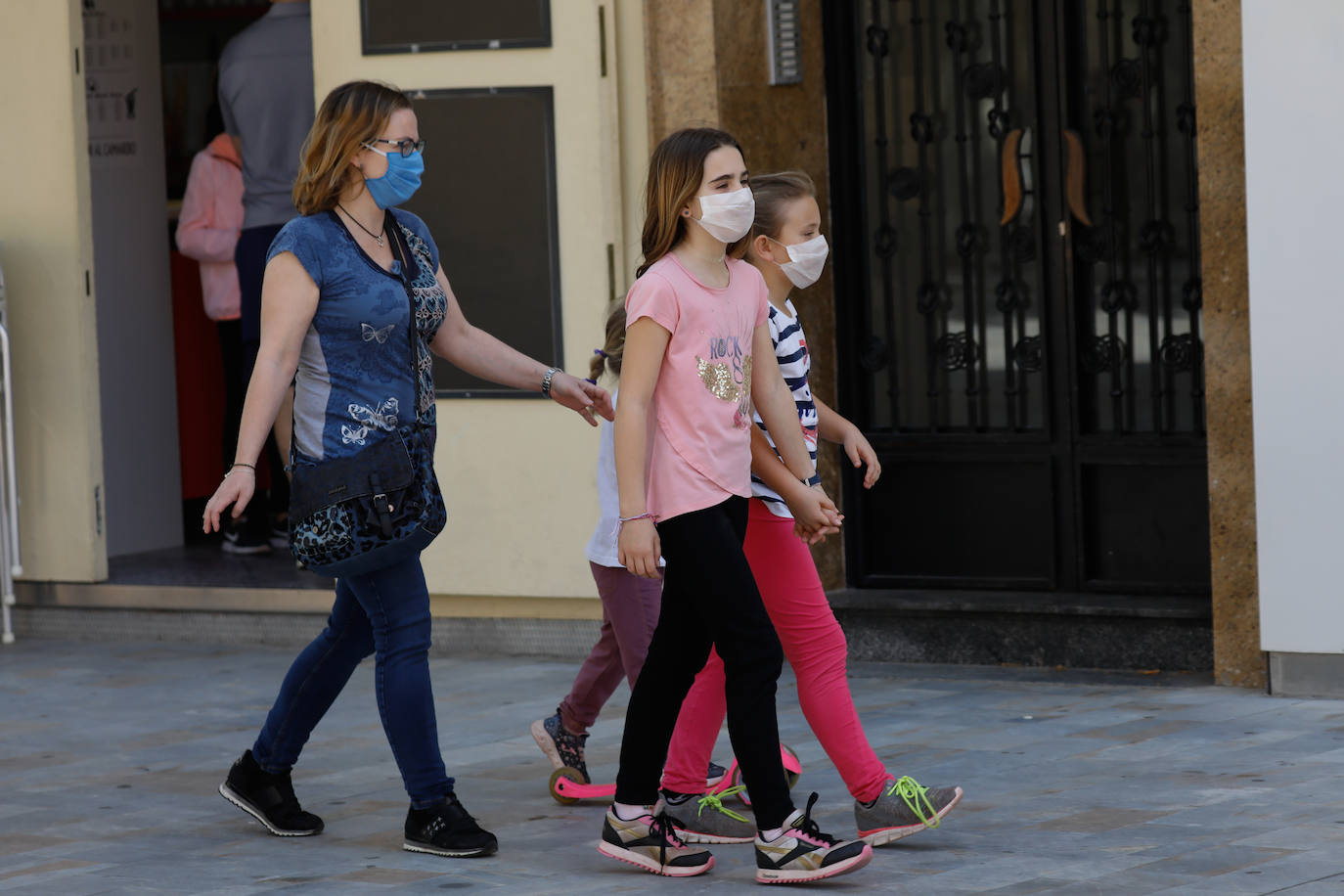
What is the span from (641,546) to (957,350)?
355 cm

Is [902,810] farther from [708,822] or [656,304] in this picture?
[656,304]

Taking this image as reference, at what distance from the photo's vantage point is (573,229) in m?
7.88

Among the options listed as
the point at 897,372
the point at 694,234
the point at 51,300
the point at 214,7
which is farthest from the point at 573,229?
the point at 214,7

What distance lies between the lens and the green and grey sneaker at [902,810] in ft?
16.0

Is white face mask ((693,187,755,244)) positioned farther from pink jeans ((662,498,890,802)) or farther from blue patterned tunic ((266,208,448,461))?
blue patterned tunic ((266,208,448,461))

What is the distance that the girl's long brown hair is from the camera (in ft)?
15.8

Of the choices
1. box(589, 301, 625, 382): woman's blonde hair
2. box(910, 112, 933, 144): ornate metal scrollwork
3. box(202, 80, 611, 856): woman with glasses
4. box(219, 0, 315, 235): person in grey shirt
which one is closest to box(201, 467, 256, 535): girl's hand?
box(202, 80, 611, 856): woman with glasses

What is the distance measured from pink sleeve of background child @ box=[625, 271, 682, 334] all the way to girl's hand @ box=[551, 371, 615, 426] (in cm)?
38

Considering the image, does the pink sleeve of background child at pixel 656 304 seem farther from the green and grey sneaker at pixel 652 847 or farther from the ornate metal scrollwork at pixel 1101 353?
the ornate metal scrollwork at pixel 1101 353

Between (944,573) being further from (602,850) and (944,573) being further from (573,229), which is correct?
(602,850)

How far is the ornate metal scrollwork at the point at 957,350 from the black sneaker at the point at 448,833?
3428mm

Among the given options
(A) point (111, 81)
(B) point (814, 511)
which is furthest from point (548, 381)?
(A) point (111, 81)

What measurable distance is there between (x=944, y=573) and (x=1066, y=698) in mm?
1221

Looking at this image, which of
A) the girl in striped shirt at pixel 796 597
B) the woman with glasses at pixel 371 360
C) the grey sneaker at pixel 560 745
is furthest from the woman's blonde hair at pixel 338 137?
the grey sneaker at pixel 560 745
